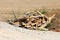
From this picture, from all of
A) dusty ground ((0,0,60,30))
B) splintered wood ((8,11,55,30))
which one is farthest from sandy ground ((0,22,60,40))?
dusty ground ((0,0,60,30))

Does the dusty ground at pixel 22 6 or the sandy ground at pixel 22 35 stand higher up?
the dusty ground at pixel 22 6

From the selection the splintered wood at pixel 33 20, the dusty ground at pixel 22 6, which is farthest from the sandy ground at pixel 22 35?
the dusty ground at pixel 22 6

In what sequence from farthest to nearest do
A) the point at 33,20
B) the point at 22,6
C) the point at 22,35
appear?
the point at 22,6 < the point at 33,20 < the point at 22,35

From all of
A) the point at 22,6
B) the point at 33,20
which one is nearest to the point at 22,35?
the point at 33,20

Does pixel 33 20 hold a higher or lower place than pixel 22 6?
lower

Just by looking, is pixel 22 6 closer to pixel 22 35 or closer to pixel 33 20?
pixel 33 20

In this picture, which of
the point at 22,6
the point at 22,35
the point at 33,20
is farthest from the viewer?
the point at 22,6

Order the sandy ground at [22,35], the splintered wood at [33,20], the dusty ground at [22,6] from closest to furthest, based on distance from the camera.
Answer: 1. the sandy ground at [22,35]
2. the splintered wood at [33,20]
3. the dusty ground at [22,6]

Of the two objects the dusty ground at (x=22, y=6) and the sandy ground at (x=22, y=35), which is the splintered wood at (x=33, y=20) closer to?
the dusty ground at (x=22, y=6)

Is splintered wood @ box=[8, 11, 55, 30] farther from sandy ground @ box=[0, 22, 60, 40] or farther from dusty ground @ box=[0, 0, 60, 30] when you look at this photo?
sandy ground @ box=[0, 22, 60, 40]

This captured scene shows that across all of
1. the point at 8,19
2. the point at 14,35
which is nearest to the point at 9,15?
the point at 8,19

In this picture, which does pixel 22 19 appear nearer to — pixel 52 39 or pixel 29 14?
pixel 29 14
